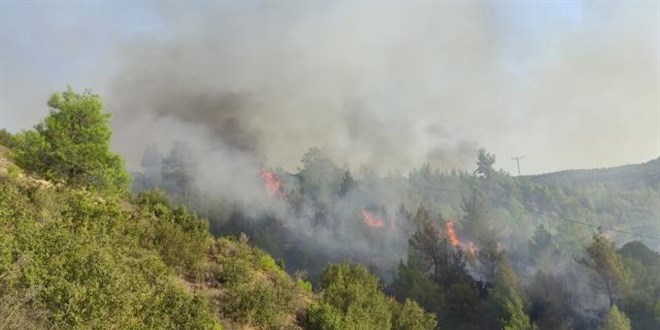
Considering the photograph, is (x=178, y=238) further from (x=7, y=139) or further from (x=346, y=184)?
(x=346, y=184)

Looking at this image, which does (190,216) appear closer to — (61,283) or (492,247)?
(61,283)

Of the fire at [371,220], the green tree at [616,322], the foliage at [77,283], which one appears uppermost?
the fire at [371,220]

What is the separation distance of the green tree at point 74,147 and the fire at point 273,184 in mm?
76792

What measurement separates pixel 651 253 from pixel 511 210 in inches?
2176

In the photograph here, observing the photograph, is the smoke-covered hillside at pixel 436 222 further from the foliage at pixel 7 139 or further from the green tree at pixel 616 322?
the foliage at pixel 7 139

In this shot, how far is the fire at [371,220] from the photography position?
317 ft

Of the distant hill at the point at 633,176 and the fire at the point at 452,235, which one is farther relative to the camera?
the distant hill at the point at 633,176

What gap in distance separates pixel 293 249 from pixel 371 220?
68.3 ft

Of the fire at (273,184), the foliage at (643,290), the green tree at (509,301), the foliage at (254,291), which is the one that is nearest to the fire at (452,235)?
the green tree at (509,301)

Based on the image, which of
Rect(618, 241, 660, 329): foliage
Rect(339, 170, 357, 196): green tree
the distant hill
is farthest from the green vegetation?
the distant hill

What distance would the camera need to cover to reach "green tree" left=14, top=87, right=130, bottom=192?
21594mm

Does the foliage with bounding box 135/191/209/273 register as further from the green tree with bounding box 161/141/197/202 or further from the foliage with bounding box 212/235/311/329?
the green tree with bounding box 161/141/197/202

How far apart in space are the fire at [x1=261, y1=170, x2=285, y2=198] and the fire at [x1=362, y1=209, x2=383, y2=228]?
17.6 metres

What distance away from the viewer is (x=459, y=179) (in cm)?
13825
